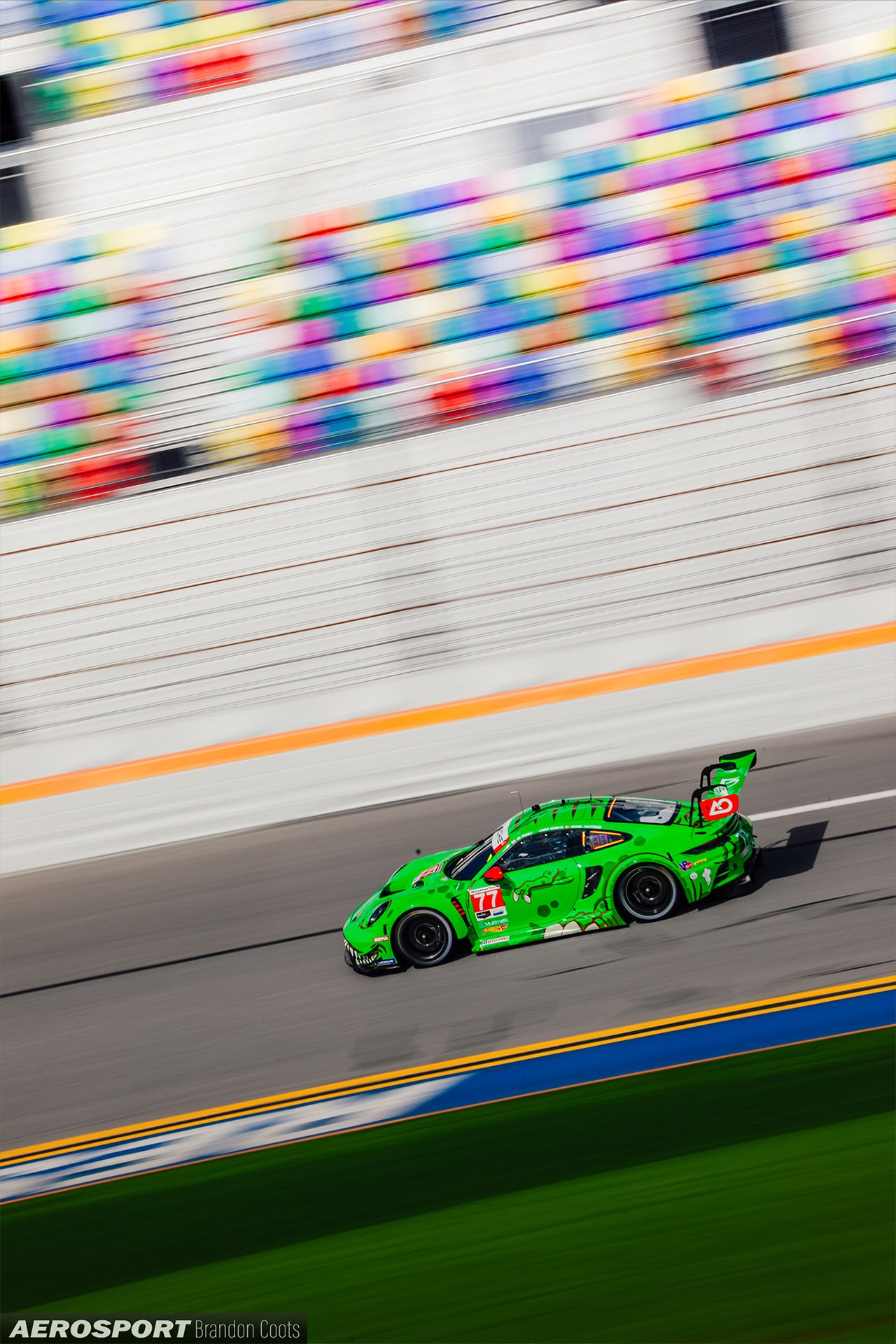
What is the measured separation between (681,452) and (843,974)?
7.05 m

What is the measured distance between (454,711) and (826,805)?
13.0ft

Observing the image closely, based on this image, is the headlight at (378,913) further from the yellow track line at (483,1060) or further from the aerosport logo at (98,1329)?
the aerosport logo at (98,1329)

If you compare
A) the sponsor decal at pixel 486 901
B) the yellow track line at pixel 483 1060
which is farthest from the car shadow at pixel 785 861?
the sponsor decal at pixel 486 901

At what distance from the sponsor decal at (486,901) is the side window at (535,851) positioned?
7.4 inches

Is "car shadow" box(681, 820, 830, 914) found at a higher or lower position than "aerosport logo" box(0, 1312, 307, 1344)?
higher

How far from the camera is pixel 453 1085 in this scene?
725 centimetres

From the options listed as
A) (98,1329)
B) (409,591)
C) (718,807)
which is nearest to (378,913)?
(718,807)

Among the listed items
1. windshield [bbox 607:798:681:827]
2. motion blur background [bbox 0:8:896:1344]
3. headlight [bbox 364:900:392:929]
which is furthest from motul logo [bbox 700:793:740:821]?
motion blur background [bbox 0:8:896:1344]

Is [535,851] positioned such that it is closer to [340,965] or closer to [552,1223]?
[340,965]

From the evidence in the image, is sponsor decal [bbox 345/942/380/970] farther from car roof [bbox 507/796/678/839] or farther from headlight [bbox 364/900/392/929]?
car roof [bbox 507/796/678/839]

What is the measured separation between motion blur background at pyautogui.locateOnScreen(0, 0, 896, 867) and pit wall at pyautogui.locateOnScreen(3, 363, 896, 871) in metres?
0.04

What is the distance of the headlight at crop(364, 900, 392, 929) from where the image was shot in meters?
8.43

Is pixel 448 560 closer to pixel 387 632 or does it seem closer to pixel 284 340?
pixel 387 632

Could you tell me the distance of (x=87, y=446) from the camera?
45.9ft
